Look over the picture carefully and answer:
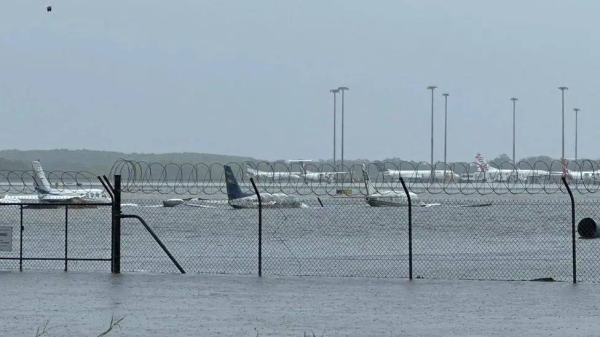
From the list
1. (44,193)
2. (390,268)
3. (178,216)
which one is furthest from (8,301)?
(44,193)

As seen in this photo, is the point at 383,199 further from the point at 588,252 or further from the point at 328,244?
the point at 588,252

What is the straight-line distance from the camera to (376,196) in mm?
86688

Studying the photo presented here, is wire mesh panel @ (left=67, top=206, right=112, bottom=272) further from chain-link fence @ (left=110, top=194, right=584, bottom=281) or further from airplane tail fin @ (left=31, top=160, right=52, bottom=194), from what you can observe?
airplane tail fin @ (left=31, top=160, right=52, bottom=194)

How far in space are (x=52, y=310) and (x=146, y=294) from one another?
8.93 ft

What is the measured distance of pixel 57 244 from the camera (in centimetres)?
4144

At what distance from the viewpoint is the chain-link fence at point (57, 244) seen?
25764mm

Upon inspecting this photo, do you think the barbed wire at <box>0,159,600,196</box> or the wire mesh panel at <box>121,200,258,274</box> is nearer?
the wire mesh panel at <box>121,200,258,274</box>

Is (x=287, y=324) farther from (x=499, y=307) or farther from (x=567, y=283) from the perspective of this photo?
(x=567, y=283)

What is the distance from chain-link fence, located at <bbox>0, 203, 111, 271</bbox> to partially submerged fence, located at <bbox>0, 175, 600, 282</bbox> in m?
0.05

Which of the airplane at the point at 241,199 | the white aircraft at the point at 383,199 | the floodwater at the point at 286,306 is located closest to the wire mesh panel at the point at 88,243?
the floodwater at the point at 286,306


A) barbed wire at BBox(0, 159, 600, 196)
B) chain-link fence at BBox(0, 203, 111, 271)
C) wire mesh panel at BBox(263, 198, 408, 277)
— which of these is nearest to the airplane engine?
wire mesh panel at BBox(263, 198, 408, 277)

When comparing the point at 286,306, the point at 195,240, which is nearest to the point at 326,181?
the point at 195,240

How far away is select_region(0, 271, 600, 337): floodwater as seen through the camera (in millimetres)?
15898

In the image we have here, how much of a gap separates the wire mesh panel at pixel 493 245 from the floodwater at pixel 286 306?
5549 mm
